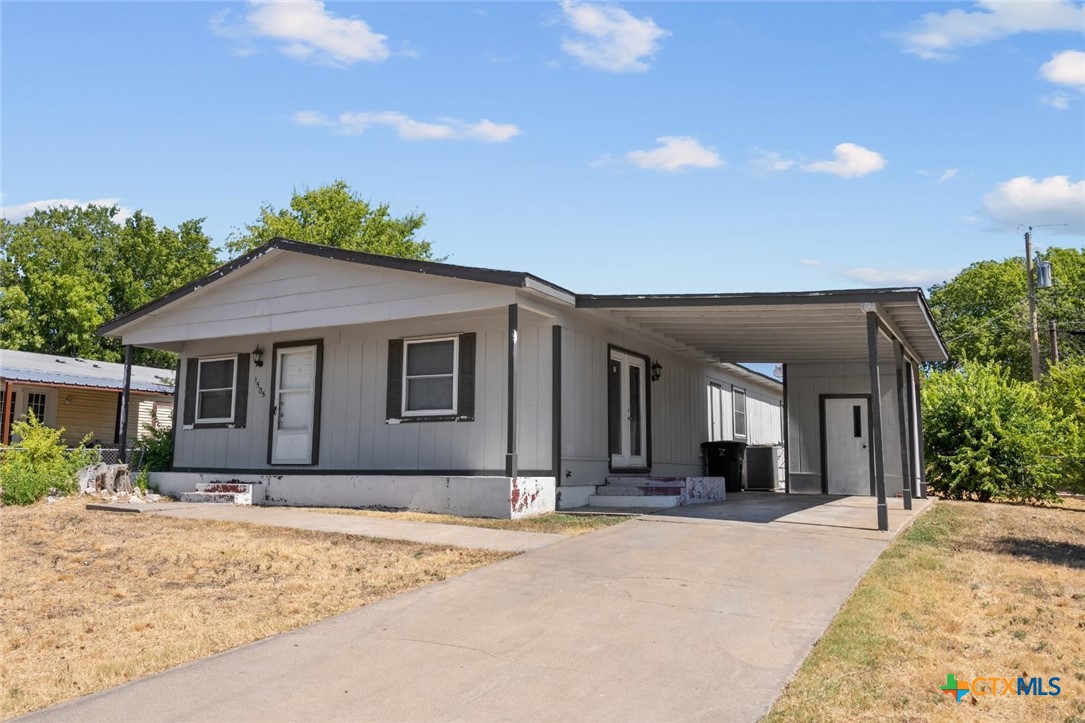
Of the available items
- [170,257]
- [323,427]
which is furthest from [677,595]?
[170,257]

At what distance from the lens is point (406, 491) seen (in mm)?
11859

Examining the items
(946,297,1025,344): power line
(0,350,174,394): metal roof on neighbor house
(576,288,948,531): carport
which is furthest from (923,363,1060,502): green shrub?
(946,297,1025,344): power line

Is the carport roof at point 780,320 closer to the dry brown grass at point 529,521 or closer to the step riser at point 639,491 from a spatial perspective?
the step riser at point 639,491

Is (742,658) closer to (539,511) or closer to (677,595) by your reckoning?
(677,595)

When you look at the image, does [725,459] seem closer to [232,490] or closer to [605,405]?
[605,405]

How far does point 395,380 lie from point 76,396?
17.8 metres

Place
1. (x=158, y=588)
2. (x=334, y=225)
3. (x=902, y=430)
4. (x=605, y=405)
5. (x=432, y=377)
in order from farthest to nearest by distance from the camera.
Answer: (x=334, y=225) → (x=902, y=430) → (x=605, y=405) → (x=432, y=377) → (x=158, y=588)

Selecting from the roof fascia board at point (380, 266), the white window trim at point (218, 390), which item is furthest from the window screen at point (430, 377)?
the white window trim at point (218, 390)

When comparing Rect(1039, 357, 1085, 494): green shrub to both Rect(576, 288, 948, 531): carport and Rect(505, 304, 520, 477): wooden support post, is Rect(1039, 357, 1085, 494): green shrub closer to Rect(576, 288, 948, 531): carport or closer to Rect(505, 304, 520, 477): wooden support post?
Rect(576, 288, 948, 531): carport

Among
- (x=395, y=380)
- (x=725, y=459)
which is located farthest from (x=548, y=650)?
(x=725, y=459)

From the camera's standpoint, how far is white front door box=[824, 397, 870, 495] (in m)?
16.7

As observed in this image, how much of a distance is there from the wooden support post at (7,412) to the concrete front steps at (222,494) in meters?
11.7

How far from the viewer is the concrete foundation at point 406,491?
10891 millimetres

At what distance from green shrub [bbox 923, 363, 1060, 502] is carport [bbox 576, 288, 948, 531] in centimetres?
108
